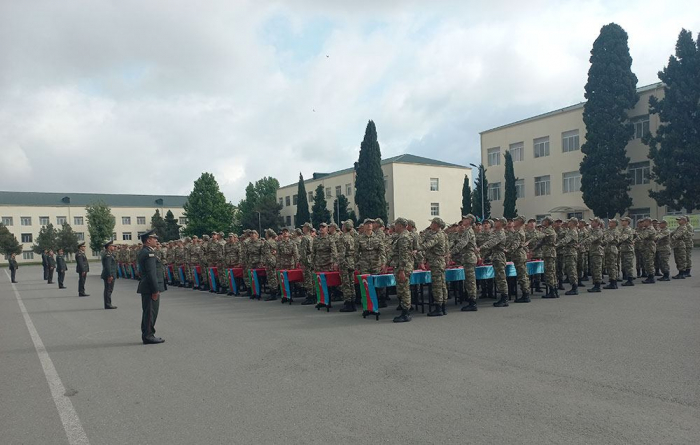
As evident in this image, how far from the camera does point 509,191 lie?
43188 mm

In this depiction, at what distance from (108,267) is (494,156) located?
3917cm

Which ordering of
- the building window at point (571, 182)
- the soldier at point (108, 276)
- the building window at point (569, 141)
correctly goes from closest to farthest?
the soldier at point (108, 276) < the building window at point (571, 182) < the building window at point (569, 141)

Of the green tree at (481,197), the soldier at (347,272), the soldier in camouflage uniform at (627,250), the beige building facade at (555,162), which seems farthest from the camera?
the green tree at (481,197)

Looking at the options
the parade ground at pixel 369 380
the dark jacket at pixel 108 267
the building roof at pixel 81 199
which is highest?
the building roof at pixel 81 199

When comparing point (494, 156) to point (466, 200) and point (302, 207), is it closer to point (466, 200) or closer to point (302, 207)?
point (466, 200)

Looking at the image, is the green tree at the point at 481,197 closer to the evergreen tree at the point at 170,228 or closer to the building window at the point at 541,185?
the building window at the point at 541,185

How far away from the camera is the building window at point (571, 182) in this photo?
39.3m

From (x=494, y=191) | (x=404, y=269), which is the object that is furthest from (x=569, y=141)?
(x=404, y=269)

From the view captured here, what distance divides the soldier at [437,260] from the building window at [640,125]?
32.7 meters

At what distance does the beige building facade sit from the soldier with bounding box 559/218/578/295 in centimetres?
2682

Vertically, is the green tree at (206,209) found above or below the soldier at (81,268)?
above

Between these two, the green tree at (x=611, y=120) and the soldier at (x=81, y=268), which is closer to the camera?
the soldier at (x=81, y=268)

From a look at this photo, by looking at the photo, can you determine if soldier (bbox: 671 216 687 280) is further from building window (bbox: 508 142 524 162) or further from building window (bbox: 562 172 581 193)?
building window (bbox: 508 142 524 162)

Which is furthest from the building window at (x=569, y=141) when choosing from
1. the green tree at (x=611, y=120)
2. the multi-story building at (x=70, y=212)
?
the multi-story building at (x=70, y=212)
